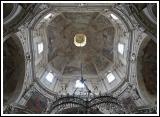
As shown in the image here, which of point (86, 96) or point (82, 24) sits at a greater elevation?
point (82, 24)

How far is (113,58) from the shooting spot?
2514 cm

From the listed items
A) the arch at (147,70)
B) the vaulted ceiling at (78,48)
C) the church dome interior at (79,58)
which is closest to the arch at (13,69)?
the church dome interior at (79,58)

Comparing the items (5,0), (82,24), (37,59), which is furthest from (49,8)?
(82,24)

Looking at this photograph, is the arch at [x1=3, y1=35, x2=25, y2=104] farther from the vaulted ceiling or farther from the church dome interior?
the vaulted ceiling

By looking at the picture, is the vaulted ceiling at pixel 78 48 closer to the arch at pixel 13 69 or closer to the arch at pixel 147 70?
the arch at pixel 147 70

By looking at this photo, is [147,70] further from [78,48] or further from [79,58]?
[78,48]

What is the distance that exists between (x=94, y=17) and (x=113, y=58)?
364 centimetres

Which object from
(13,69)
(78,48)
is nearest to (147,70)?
(13,69)

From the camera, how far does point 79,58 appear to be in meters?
27.7

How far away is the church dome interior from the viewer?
1698cm

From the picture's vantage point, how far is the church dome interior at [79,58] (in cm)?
1698

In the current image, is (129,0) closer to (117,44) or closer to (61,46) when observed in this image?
(117,44)

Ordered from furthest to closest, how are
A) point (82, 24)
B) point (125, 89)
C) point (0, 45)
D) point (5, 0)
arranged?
point (82, 24) → point (125, 89) → point (0, 45) → point (5, 0)

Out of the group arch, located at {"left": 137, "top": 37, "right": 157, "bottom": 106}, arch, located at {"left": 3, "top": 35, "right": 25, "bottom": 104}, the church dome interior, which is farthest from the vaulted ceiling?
arch, located at {"left": 3, "top": 35, "right": 25, "bottom": 104}
